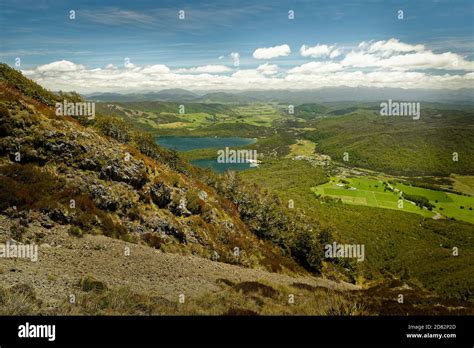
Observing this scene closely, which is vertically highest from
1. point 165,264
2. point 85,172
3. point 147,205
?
point 85,172

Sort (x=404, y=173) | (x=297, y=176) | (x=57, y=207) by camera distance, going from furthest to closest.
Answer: (x=297, y=176) < (x=404, y=173) < (x=57, y=207)

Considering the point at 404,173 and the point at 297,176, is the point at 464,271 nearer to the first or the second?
the point at 404,173

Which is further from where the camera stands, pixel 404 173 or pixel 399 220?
pixel 404 173

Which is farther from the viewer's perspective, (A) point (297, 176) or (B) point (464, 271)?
(A) point (297, 176)

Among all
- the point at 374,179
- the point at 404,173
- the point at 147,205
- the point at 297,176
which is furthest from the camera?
the point at 297,176

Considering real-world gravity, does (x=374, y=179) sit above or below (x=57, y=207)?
below
